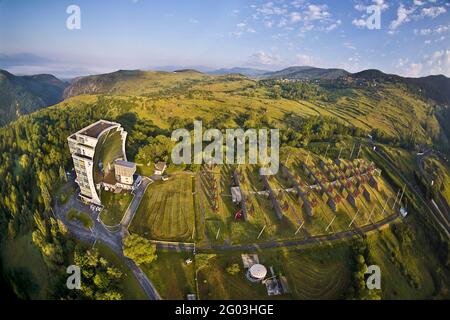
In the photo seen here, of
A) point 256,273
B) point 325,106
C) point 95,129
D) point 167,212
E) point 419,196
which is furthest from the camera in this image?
point 325,106

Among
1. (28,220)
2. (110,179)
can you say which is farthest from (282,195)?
(28,220)

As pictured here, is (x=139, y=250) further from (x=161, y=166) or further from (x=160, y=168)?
(x=161, y=166)

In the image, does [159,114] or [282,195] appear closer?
[282,195]

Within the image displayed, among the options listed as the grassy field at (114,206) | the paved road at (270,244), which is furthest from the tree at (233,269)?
the grassy field at (114,206)

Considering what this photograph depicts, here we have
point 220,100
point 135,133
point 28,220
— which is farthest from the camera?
point 220,100

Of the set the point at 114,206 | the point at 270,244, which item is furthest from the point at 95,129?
the point at 270,244

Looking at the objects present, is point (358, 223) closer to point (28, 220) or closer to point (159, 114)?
point (28, 220)

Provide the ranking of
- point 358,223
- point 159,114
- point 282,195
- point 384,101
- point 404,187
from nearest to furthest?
point 358,223, point 282,195, point 404,187, point 159,114, point 384,101


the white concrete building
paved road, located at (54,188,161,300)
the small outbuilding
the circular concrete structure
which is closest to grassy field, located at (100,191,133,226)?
paved road, located at (54,188,161,300)
